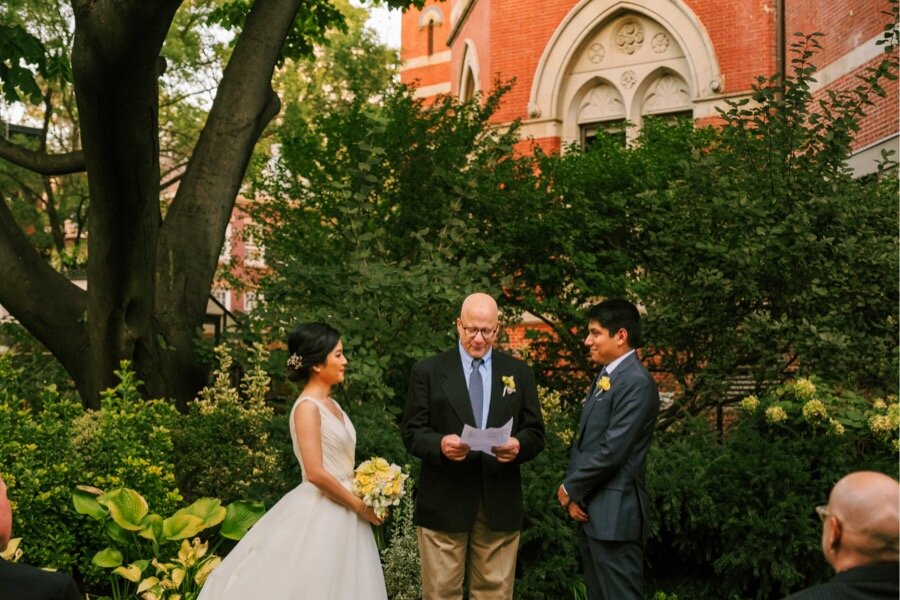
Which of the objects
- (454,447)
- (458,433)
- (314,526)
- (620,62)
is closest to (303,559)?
(314,526)

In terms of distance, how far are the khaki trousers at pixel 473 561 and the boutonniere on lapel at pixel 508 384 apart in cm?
70

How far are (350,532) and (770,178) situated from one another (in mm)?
6094

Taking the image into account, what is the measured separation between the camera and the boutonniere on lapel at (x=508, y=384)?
271 inches

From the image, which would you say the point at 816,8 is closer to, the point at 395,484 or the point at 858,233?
the point at 858,233

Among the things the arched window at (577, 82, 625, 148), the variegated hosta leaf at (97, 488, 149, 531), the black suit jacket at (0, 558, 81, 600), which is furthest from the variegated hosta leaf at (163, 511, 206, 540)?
the arched window at (577, 82, 625, 148)

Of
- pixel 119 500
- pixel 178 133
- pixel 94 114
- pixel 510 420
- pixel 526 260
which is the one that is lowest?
pixel 119 500

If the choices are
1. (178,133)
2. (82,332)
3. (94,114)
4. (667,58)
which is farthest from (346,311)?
(178,133)

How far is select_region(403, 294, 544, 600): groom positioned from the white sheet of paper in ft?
0.59

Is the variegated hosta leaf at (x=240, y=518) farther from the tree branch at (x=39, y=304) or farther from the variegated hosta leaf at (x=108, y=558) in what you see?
the tree branch at (x=39, y=304)

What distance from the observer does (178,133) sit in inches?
1164

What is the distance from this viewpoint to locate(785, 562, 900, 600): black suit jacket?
3178 millimetres

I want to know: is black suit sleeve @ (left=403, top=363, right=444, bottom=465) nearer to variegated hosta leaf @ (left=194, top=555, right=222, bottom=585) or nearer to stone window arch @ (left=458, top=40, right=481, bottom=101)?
variegated hosta leaf @ (left=194, top=555, right=222, bottom=585)

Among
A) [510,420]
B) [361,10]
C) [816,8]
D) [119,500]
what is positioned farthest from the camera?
[361,10]

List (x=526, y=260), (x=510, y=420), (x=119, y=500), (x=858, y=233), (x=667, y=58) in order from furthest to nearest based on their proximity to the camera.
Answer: (x=667, y=58) < (x=526, y=260) < (x=858, y=233) < (x=119, y=500) < (x=510, y=420)
